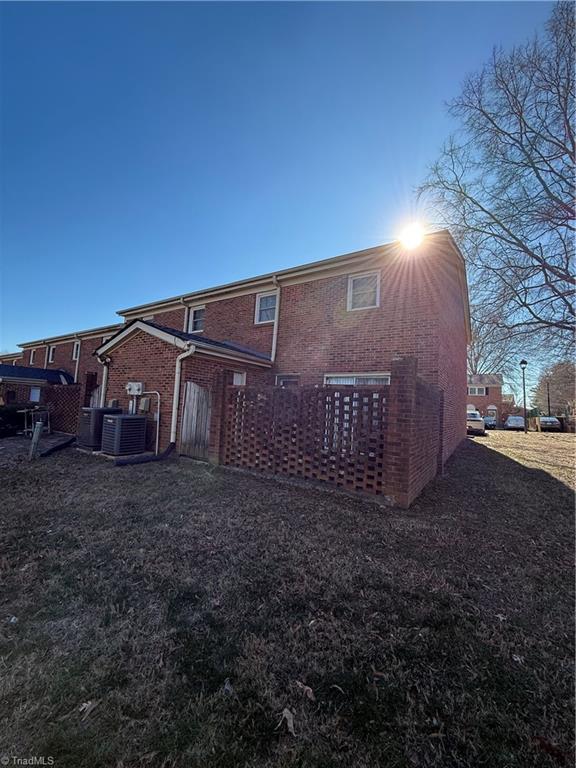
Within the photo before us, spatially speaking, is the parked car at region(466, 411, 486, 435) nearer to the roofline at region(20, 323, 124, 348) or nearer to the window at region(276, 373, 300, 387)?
the window at region(276, 373, 300, 387)

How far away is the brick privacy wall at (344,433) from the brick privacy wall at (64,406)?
7.77m

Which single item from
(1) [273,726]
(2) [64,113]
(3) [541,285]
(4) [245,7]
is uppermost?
(4) [245,7]

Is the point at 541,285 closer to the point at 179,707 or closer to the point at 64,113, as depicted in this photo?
the point at 179,707

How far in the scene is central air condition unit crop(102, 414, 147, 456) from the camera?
25.7 feet

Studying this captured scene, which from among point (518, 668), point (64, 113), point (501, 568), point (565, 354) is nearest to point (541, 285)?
point (565, 354)

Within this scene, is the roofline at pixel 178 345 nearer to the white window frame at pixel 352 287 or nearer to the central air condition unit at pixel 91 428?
the central air condition unit at pixel 91 428

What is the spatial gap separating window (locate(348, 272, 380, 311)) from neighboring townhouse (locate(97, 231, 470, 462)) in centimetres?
3

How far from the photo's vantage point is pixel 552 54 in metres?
9.15

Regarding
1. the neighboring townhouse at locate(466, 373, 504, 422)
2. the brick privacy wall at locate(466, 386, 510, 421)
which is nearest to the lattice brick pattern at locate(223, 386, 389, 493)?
the neighboring townhouse at locate(466, 373, 504, 422)

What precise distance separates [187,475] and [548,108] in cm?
1482

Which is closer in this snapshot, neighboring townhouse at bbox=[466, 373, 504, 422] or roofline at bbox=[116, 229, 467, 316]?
roofline at bbox=[116, 229, 467, 316]

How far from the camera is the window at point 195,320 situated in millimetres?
13038

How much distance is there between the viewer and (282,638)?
2.21 metres

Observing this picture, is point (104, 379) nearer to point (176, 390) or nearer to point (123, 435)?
point (123, 435)
